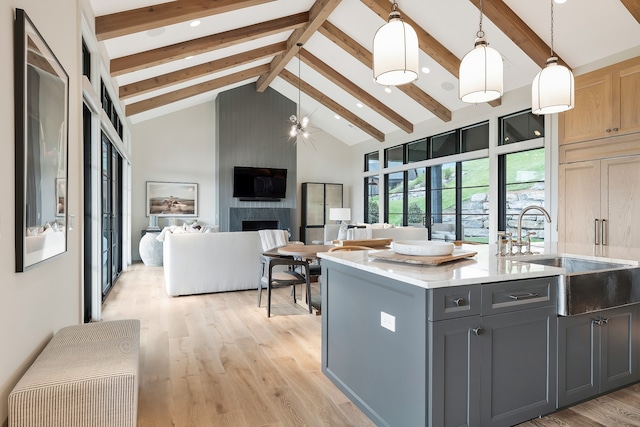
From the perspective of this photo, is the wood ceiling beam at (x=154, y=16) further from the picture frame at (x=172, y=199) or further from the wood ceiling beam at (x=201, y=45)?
the picture frame at (x=172, y=199)

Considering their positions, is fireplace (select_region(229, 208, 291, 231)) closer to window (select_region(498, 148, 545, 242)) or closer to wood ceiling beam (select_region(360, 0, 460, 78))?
window (select_region(498, 148, 545, 242))

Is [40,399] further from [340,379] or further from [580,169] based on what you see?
[580,169]

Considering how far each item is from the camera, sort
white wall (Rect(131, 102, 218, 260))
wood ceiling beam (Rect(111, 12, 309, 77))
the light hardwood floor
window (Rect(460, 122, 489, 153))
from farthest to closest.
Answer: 1. white wall (Rect(131, 102, 218, 260))
2. window (Rect(460, 122, 489, 153))
3. wood ceiling beam (Rect(111, 12, 309, 77))
4. the light hardwood floor

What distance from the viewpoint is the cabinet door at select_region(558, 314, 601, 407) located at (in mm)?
2082

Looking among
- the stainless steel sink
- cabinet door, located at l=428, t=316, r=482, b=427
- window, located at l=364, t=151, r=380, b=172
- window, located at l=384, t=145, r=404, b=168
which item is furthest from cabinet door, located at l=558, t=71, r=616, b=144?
window, located at l=364, t=151, r=380, b=172

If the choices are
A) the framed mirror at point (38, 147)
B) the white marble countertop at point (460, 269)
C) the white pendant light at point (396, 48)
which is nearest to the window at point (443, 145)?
the white marble countertop at point (460, 269)

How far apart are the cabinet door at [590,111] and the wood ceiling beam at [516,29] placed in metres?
0.69

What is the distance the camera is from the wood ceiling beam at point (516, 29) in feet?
15.4

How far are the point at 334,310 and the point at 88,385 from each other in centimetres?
140

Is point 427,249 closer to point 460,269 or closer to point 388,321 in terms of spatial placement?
point 460,269

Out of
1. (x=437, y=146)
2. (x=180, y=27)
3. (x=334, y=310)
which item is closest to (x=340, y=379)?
(x=334, y=310)

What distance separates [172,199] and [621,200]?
847 centimetres

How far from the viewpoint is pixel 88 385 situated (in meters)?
1.51

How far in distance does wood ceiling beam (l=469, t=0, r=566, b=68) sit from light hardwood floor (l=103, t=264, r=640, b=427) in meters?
4.14
